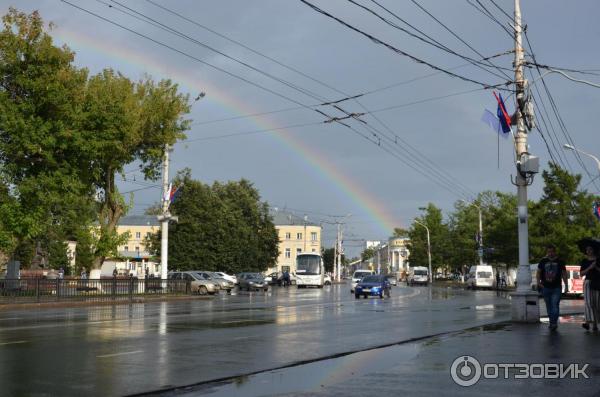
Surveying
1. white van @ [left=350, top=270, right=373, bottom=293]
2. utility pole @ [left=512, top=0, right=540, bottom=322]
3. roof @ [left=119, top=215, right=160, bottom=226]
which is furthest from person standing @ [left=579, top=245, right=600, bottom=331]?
roof @ [left=119, top=215, right=160, bottom=226]

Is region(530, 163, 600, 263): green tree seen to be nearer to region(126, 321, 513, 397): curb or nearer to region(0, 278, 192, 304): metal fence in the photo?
region(0, 278, 192, 304): metal fence

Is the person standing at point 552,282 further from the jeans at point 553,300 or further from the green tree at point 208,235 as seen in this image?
the green tree at point 208,235

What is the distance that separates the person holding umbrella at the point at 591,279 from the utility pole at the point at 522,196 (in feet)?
8.98

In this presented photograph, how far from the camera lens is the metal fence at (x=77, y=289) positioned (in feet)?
99.5

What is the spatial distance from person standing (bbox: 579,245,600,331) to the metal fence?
81.5 feet

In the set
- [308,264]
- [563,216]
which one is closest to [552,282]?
[563,216]

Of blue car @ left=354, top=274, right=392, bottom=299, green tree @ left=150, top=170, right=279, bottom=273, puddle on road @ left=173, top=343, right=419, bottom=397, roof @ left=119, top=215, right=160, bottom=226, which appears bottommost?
puddle on road @ left=173, top=343, right=419, bottom=397

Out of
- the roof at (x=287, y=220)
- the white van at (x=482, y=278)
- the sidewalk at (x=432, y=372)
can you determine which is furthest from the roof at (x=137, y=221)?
the sidewalk at (x=432, y=372)

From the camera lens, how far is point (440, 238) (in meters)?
105

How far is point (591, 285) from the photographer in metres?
14.3

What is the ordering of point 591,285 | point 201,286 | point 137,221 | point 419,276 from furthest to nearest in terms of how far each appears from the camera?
point 137,221 < point 419,276 < point 201,286 < point 591,285

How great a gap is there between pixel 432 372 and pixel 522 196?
1021cm

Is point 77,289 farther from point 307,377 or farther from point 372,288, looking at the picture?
point 307,377

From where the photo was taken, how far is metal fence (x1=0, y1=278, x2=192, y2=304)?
3033 centimetres
